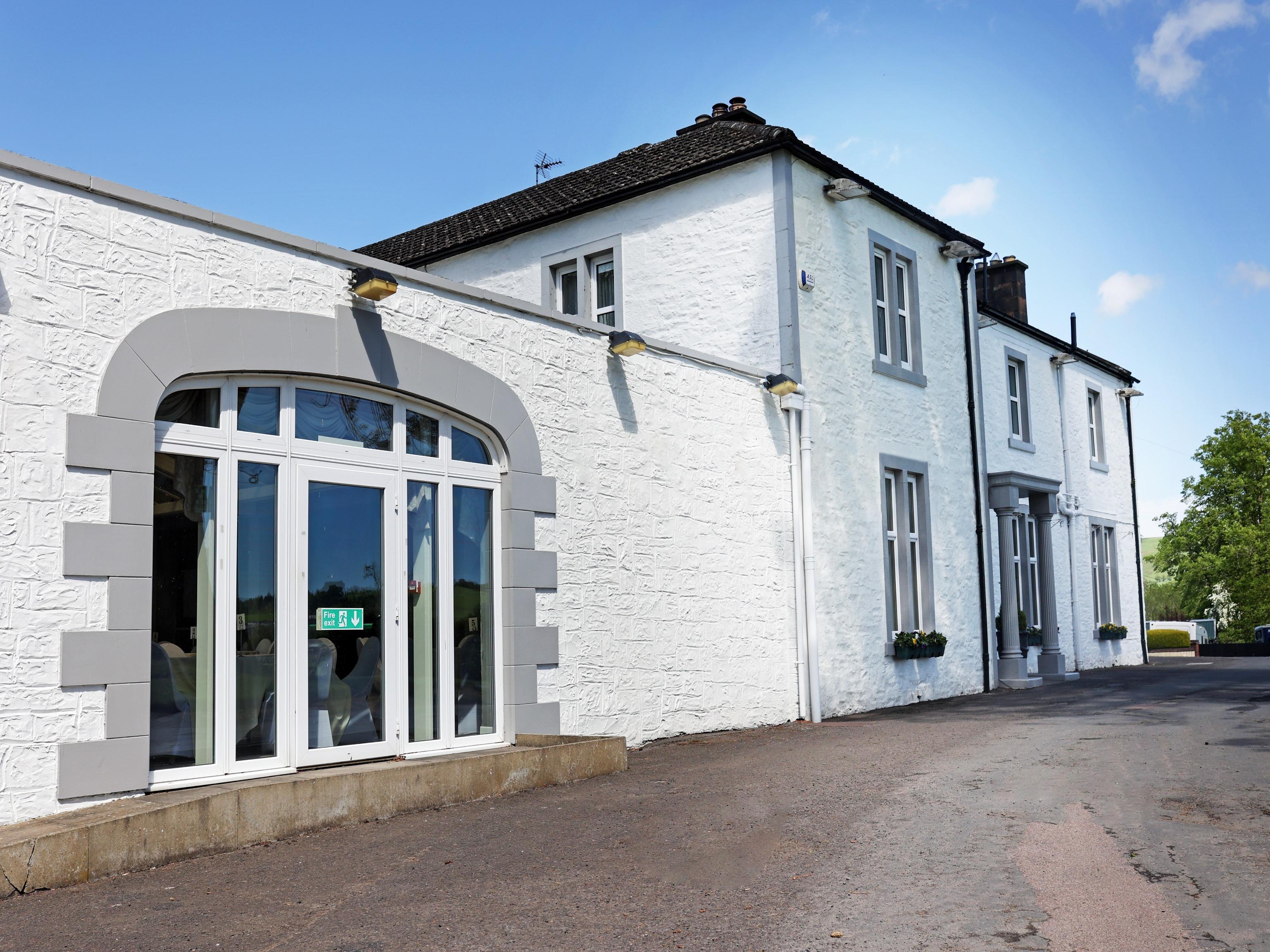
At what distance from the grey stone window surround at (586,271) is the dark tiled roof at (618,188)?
1.58 feet

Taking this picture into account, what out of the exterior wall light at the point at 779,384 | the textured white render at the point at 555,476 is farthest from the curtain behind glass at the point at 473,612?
the exterior wall light at the point at 779,384

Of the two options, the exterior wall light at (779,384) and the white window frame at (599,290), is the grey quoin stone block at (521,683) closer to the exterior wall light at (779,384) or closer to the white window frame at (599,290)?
the exterior wall light at (779,384)

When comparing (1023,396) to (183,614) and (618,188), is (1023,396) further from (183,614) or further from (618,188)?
(183,614)

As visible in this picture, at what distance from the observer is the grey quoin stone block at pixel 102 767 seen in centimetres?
648

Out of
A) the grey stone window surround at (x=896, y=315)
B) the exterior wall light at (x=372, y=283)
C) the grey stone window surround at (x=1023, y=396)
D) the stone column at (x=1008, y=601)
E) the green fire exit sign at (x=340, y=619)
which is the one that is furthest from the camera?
the grey stone window surround at (x=1023, y=396)

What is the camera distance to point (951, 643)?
1579cm

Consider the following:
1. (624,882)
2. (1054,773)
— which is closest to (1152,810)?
(1054,773)

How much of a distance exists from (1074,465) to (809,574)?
11.8 m

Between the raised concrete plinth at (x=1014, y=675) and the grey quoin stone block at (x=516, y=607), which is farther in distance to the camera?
the raised concrete plinth at (x=1014, y=675)

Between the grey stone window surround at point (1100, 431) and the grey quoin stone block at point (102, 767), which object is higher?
the grey stone window surround at point (1100, 431)

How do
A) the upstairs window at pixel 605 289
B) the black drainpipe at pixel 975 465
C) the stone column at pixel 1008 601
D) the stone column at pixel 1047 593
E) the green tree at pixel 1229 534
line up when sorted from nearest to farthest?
the upstairs window at pixel 605 289, the black drainpipe at pixel 975 465, the stone column at pixel 1008 601, the stone column at pixel 1047 593, the green tree at pixel 1229 534

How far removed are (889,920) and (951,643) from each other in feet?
38.0

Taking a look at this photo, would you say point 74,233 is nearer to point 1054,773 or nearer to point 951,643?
point 1054,773

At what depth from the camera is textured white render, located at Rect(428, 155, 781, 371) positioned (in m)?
13.6
